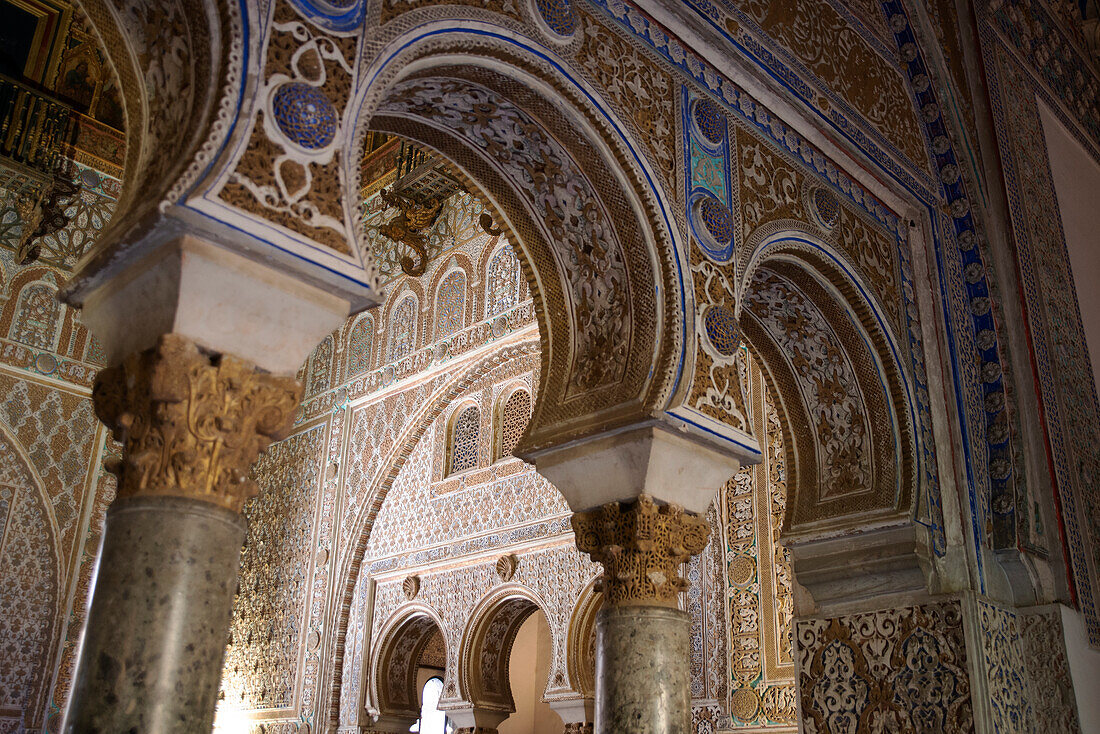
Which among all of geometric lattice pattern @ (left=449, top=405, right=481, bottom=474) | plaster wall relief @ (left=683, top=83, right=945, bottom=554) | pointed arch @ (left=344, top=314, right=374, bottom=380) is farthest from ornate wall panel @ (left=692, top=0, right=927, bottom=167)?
pointed arch @ (left=344, top=314, right=374, bottom=380)

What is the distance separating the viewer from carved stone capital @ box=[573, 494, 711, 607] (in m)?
3.59

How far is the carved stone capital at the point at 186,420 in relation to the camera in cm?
247

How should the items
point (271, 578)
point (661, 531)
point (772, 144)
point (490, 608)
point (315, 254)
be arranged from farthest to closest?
point (271, 578) → point (490, 608) → point (772, 144) → point (661, 531) → point (315, 254)

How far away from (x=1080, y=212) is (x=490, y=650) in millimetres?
6095

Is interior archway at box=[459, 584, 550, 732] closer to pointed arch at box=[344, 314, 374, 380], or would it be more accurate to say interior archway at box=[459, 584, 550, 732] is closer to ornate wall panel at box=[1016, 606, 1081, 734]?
pointed arch at box=[344, 314, 374, 380]

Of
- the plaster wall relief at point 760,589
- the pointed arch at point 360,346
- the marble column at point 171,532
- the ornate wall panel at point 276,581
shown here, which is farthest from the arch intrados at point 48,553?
Result: the marble column at point 171,532

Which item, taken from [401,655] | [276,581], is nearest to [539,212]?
A: [401,655]

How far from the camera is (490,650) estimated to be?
9.20 metres

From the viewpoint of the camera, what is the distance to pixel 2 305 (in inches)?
387

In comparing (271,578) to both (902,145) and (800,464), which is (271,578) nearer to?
(800,464)

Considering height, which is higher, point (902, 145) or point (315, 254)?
point (902, 145)

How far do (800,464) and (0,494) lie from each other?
24.9 ft

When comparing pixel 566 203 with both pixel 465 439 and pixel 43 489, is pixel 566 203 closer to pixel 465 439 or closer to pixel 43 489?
pixel 465 439

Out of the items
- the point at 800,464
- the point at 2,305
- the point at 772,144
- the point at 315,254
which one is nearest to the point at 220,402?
the point at 315,254
